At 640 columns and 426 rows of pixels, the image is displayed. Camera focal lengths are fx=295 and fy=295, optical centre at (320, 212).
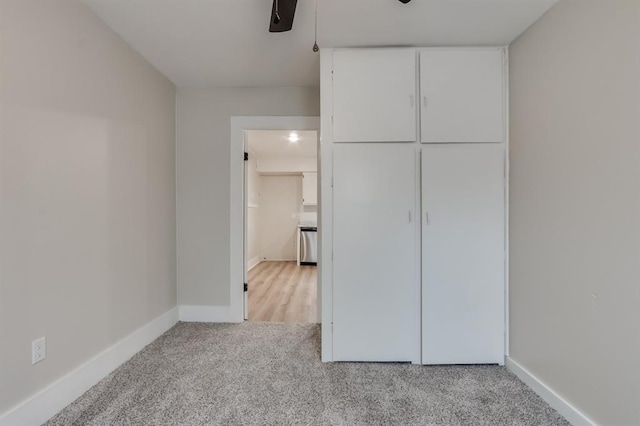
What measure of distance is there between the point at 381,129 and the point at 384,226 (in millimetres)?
671

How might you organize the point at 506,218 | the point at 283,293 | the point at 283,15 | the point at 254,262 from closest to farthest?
the point at 283,15 → the point at 506,218 → the point at 283,293 → the point at 254,262

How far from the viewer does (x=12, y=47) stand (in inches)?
52.1

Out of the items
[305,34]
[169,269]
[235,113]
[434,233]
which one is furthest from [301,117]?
[169,269]

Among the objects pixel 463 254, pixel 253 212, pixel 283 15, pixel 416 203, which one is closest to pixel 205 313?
pixel 416 203

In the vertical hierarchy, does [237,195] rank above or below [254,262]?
above

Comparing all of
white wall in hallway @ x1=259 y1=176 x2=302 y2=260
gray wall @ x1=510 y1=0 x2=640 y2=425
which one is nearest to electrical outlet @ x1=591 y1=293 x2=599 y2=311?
gray wall @ x1=510 y1=0 x2=640 y2=425

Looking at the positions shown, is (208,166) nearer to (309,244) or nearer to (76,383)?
(76,383)

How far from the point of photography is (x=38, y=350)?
144 cm

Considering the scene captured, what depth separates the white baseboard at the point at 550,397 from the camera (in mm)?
1438

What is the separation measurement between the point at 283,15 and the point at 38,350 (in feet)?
6.76

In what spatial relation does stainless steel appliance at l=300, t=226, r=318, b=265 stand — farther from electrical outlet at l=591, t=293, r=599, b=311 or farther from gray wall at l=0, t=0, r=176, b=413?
electrical outlet at l=591, t=293, r=599, b=311

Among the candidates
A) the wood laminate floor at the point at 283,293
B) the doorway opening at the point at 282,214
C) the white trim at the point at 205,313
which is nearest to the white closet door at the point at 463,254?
the wood laminate floor at the point at 283,293

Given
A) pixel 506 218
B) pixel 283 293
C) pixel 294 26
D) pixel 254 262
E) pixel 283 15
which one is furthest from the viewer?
pixel 254 262

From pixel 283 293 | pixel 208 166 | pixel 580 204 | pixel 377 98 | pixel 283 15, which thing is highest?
pixel 283 15
